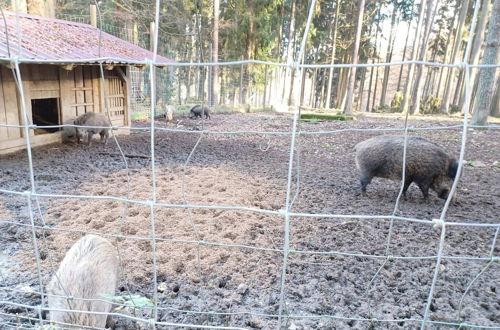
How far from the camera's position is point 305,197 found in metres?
5.11

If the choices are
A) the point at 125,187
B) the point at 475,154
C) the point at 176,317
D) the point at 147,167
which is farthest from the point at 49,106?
the point at 475,154

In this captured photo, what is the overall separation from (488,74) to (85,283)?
1072cm

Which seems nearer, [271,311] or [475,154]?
[271,311]

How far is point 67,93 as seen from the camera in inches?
333

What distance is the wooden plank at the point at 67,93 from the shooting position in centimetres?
824

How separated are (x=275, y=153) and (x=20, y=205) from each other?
16.4ft

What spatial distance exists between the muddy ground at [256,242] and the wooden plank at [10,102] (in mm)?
842

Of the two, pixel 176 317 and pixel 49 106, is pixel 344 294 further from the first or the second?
pixel 49 106

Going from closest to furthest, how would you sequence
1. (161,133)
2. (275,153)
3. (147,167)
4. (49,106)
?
(147,167)
(275,153)
(49,106)
(161,133)

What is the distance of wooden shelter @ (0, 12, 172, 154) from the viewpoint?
6856 mm

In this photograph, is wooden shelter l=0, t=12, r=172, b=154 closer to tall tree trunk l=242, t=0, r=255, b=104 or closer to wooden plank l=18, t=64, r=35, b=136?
wooden plank l=18, t=64, r=35, b=136

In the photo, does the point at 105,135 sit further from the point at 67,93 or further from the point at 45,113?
the point at 45,113

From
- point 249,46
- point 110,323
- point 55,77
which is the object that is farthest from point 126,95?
point 249,46

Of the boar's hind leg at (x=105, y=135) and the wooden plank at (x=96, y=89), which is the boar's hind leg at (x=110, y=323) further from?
the wooden plank at (x=96, y=89)
